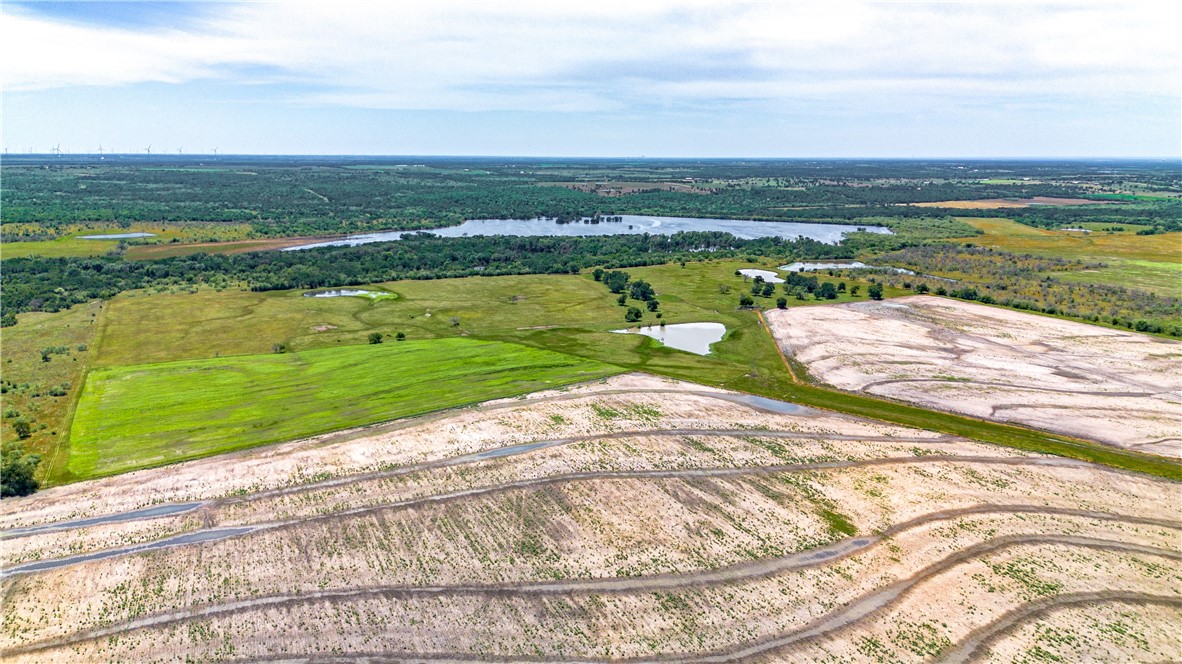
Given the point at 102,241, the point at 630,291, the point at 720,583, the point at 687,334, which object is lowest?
the point at 720,583

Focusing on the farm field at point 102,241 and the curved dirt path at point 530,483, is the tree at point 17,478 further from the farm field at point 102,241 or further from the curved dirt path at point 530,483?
the farm field at point 102,241

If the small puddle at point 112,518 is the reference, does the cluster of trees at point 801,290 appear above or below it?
above

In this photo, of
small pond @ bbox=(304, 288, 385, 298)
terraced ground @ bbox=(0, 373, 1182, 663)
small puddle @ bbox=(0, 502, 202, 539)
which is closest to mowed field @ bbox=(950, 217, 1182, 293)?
terraced ground @ bbox=(0, 373, 1182, 663)

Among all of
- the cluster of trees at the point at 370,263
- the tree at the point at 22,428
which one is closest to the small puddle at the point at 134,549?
the tree at the point at 22,428

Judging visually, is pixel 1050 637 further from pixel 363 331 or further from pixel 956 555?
pixel 363 331

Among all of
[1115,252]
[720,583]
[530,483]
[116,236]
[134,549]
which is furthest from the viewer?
[116,236]

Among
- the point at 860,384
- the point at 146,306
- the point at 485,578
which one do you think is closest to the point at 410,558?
the point at 485,578

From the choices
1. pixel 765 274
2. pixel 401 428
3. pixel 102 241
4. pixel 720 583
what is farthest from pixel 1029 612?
pixel 102 241

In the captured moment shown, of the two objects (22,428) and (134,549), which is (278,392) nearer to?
(22,428)
